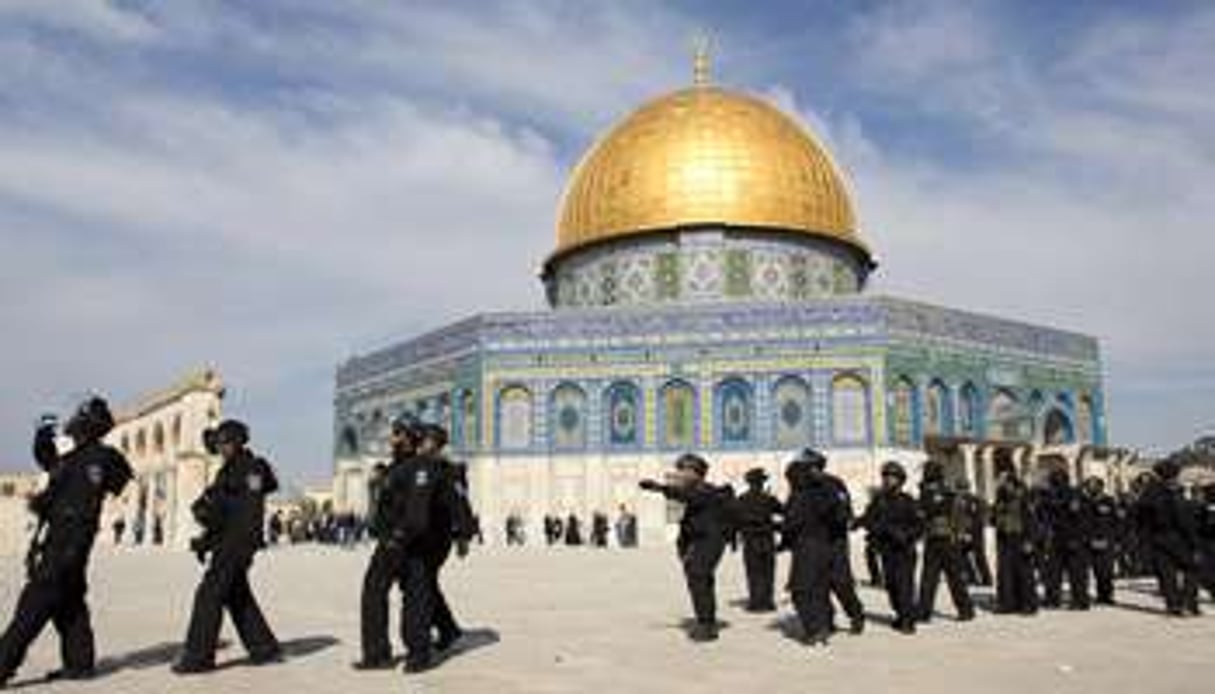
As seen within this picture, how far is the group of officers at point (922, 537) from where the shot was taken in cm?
827

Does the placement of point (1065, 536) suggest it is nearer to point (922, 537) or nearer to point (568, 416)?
point (922, 537)

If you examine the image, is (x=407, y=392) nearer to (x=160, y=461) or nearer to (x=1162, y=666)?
(x=160, y=461)

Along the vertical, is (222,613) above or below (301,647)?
above

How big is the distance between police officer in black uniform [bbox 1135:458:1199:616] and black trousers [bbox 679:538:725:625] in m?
4.22

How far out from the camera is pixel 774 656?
714cm

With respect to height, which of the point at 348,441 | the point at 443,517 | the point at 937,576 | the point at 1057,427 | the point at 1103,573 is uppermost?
the point at 348,441

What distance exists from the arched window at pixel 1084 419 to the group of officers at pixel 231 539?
3464cm

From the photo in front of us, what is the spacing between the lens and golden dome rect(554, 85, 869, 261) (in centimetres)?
3762

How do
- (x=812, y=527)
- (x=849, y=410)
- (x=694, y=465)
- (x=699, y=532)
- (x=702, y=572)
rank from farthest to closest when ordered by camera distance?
(x=849, y=410) → (x=694, y=465) → (x=812, y=527) → (x=699, y=532) → (x=702, y=572)

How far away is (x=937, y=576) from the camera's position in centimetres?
966

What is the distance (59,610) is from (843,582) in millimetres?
5008

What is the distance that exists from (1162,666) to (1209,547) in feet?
16.2

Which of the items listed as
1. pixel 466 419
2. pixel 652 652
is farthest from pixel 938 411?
→ pixel 652 652

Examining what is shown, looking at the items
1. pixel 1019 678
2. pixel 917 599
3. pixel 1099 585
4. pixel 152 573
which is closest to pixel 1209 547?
pixel 1099 585
